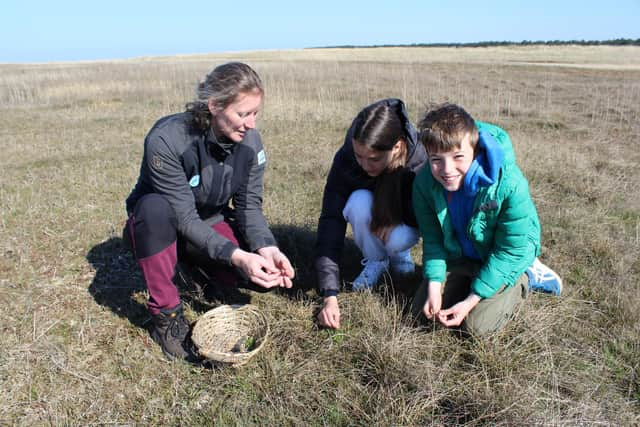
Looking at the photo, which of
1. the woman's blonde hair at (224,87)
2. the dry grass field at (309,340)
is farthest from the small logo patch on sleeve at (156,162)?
the dry grass field at (309,340)

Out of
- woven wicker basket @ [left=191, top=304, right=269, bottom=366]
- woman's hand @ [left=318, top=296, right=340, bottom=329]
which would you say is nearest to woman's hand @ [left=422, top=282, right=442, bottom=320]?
woman's hand @ [left=318, top=296, right=340, bottom=329]

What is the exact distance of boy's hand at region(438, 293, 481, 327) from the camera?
226cm

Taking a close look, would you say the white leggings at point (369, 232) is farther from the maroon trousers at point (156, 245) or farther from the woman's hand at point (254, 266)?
the maroon trousers at point (156, 245)

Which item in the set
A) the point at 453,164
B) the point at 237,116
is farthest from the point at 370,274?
the point at 237,116

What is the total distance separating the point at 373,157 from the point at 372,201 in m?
0.39

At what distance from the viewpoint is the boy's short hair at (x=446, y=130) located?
2.13 metres

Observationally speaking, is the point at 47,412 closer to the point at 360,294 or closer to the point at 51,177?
the point at 360,294

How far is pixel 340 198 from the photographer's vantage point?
2.90m

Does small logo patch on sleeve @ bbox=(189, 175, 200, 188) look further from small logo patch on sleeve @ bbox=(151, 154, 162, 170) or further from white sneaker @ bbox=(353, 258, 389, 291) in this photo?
white sneaker @ bbox=(353, 258, 389, 291)

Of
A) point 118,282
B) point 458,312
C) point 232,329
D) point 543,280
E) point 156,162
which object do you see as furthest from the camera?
point 118,282

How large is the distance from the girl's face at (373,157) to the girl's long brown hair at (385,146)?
2 centimetres

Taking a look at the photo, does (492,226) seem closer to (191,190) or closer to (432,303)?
(432,303)

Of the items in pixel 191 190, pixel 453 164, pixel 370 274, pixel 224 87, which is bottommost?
pixel 370 274

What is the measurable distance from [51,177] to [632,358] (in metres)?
5.92
